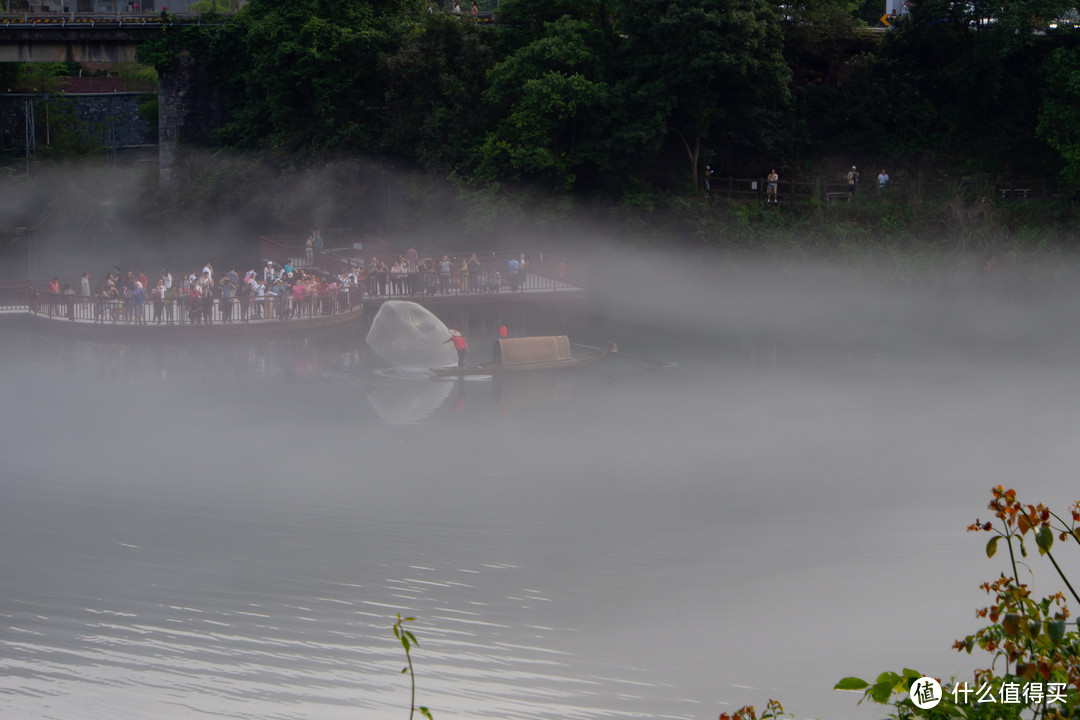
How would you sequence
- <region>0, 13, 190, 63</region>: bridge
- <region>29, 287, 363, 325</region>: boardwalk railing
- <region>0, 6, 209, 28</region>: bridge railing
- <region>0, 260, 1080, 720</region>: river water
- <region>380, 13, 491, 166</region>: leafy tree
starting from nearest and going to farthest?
<region>0, 260, 1080, 720</region>: river water → <region>29, 287, 363, 325</region>: boardwalk railing → <region>380, 13, 491, 166</region>: leafy tree → <region>0, 6, 209, 28</region>: bridge railing → <region>0, 13, 190, 63</region>: bridge

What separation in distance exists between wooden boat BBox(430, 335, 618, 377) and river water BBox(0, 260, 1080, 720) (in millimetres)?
906

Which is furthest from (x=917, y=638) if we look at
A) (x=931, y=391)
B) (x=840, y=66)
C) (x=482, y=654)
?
(x=840, y=66)

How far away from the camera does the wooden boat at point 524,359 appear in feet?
77.9

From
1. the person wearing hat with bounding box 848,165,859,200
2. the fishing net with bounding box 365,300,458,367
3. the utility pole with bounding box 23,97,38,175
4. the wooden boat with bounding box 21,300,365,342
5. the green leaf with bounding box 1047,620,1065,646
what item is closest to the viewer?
the green leaf with bounding box 1047,620,1065,646

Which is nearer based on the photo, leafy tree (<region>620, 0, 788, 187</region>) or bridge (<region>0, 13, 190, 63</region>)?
leafy tree (<region>620, 0, 788, 187</region>)

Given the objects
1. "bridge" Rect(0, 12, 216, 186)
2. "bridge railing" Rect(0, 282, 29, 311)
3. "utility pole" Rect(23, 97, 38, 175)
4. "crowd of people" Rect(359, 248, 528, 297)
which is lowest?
"bridge railing" Rect(0, 282, 29, 311)

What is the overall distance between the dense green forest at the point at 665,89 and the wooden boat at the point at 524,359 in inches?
528

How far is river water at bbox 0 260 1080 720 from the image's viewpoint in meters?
10.7

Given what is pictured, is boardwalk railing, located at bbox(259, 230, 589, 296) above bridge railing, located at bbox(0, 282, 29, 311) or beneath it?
above

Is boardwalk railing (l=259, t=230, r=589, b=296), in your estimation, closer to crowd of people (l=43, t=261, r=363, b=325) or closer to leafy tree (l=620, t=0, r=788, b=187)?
crowd of people (l=43, t=261, r=363, b=325)

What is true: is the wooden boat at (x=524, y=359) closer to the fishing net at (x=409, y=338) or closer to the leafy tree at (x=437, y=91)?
the fishing net at (x=409, y=338)

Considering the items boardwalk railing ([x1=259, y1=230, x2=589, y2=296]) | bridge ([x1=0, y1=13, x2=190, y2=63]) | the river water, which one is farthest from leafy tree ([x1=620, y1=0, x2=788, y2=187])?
bridge ([x1=0, y1=13, x2=190, y2=63])

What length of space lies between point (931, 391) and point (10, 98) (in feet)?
162

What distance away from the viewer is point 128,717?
32.5 ft
